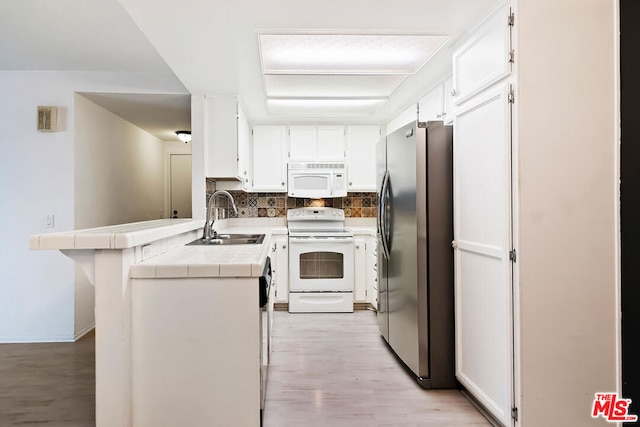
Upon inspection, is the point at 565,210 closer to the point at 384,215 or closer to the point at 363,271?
the point at 384,215

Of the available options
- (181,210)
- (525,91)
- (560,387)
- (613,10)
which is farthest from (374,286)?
(181,210)

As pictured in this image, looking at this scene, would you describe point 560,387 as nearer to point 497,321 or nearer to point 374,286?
point 497,321

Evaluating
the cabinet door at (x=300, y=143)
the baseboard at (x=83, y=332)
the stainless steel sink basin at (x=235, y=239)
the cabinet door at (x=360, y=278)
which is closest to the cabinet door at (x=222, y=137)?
the stainless steel sink basin at (x=235, y=239)

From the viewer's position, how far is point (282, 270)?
3.92 metres

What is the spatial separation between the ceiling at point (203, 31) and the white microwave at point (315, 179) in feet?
3.37

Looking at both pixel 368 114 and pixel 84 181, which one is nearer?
pixel 84 181

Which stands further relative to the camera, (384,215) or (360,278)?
(360,278)

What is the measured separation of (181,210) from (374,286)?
3740mm

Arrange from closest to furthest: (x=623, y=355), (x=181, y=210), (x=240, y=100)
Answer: (x=623, y=355) → (x=240, y=100) → (x=181, y=210)

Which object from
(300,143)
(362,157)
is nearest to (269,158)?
(300,143)

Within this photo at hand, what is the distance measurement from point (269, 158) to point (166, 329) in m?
2.95

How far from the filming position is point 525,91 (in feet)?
5.26

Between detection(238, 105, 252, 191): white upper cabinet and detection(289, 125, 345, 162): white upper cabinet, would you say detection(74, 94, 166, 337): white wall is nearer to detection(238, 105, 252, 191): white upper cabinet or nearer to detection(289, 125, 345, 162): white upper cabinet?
detection(238, 105, 252, 191): white upper cabinet

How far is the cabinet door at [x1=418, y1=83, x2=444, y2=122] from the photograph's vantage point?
8.97 ft
